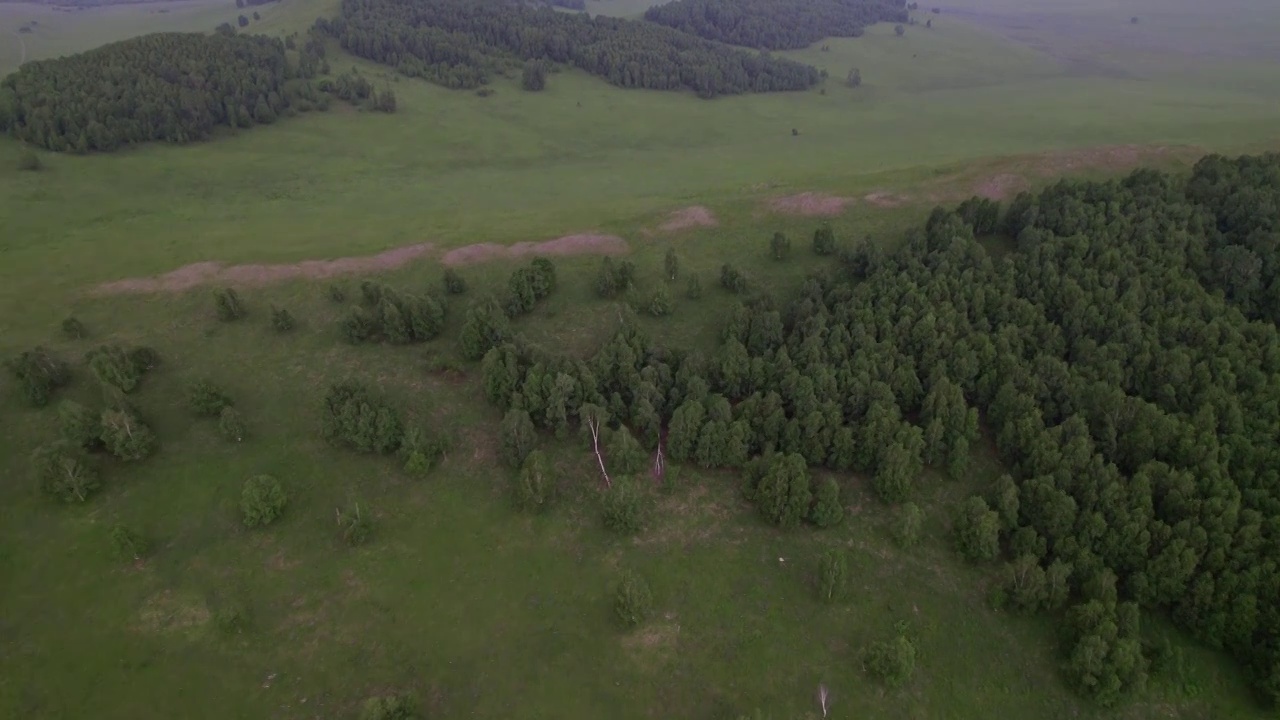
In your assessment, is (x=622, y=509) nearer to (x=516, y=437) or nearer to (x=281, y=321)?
(x=516, y=437)

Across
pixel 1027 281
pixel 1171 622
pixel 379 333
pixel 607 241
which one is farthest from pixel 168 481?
pixel 1027 281

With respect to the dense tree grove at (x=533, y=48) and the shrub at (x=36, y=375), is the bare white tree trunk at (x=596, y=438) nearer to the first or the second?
the shrub at (x=36, y=375)

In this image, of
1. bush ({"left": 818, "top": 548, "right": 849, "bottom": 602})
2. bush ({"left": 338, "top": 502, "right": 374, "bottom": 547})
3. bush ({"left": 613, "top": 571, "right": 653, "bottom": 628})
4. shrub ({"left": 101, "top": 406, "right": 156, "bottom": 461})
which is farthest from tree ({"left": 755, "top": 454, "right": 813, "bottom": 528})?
shrub ({"left": 101, "top": 406, "right": 156, "bottom": 461})

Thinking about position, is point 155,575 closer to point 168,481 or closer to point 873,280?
point 168,481

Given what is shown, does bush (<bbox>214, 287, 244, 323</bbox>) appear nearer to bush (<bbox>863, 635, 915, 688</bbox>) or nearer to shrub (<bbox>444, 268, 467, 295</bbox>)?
shrub (<bbox>444, 268, 467, 295</bbox>)

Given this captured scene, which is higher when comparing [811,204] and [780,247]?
[811,204]

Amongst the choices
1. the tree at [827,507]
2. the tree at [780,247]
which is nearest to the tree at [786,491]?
the tree at [827,507]

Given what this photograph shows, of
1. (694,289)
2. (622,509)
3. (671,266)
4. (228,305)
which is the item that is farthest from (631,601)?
(228,305)
